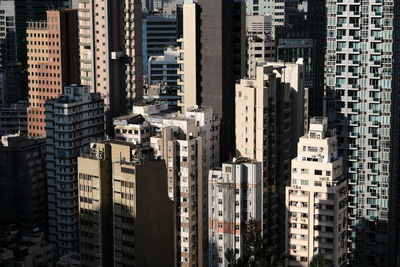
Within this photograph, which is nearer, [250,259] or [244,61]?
[250,259]

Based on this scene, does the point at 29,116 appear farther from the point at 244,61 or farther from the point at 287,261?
the point at 287,261

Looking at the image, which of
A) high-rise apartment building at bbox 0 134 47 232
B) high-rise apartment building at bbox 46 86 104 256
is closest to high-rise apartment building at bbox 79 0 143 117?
high-rise apartment building at bbox 0 134 47 232

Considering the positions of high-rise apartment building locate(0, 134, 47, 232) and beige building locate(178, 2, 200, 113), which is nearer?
beige building locate(178, 2, 200, 113)

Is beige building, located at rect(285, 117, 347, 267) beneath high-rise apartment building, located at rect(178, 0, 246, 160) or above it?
beneath

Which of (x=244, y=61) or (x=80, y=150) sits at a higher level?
(x=244, y=61)

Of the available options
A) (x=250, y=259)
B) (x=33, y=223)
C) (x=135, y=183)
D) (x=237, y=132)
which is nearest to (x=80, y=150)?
(x=33, y=223)

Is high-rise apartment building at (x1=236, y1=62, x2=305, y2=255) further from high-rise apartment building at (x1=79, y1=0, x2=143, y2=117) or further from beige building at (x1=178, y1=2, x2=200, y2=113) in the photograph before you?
high-rise apartment building at (x1=79, y1=0, x2=143, y2=117)
